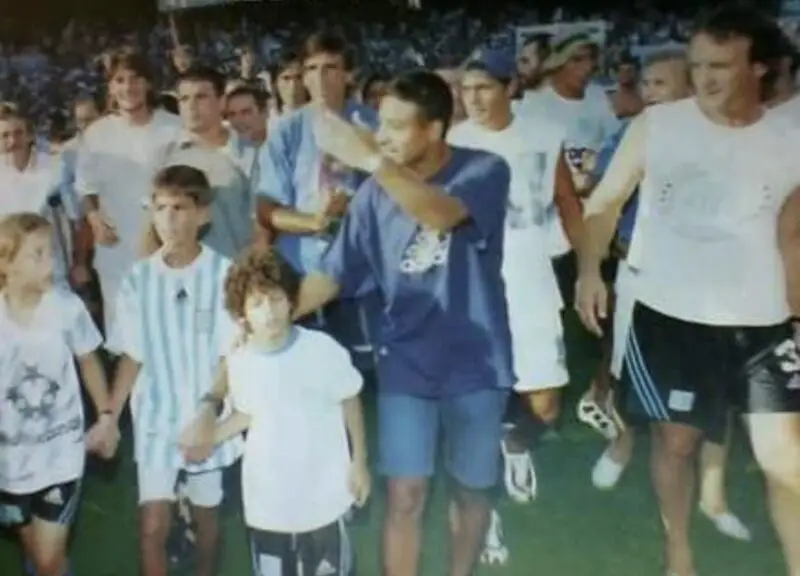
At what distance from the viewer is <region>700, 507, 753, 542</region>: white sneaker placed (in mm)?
1615

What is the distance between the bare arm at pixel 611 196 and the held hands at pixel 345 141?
0.93 feet

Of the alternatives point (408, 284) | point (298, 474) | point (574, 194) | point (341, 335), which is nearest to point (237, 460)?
point (298, 474)

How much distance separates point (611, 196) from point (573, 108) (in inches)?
4.7

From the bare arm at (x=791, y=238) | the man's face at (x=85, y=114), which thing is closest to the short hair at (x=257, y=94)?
the man's face at (x=85, y=114)

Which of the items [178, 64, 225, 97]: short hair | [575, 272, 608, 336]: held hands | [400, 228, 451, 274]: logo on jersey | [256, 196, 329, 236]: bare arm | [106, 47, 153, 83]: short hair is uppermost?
[106, 47, 153, 83]: short hair

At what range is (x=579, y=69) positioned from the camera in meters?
1.60

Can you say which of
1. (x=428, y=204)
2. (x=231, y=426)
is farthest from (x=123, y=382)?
(x=428, y=204)

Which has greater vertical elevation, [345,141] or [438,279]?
[345,141]

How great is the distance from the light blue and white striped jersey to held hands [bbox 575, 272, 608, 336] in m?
0.46

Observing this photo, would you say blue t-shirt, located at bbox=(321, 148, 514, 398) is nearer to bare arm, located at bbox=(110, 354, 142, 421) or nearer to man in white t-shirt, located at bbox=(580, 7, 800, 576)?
man in white t-shirt, located at bbox=(580, 7, 800, 576)

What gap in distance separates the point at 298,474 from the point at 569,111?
0.58 meters

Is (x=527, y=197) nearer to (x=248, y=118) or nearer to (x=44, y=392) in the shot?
(x=248, y=118)

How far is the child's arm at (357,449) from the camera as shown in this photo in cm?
169

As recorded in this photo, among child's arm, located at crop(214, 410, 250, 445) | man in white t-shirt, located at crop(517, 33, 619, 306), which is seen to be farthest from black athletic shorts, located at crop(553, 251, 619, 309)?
child's arm, located at crop(214, 410, 250, 445)
